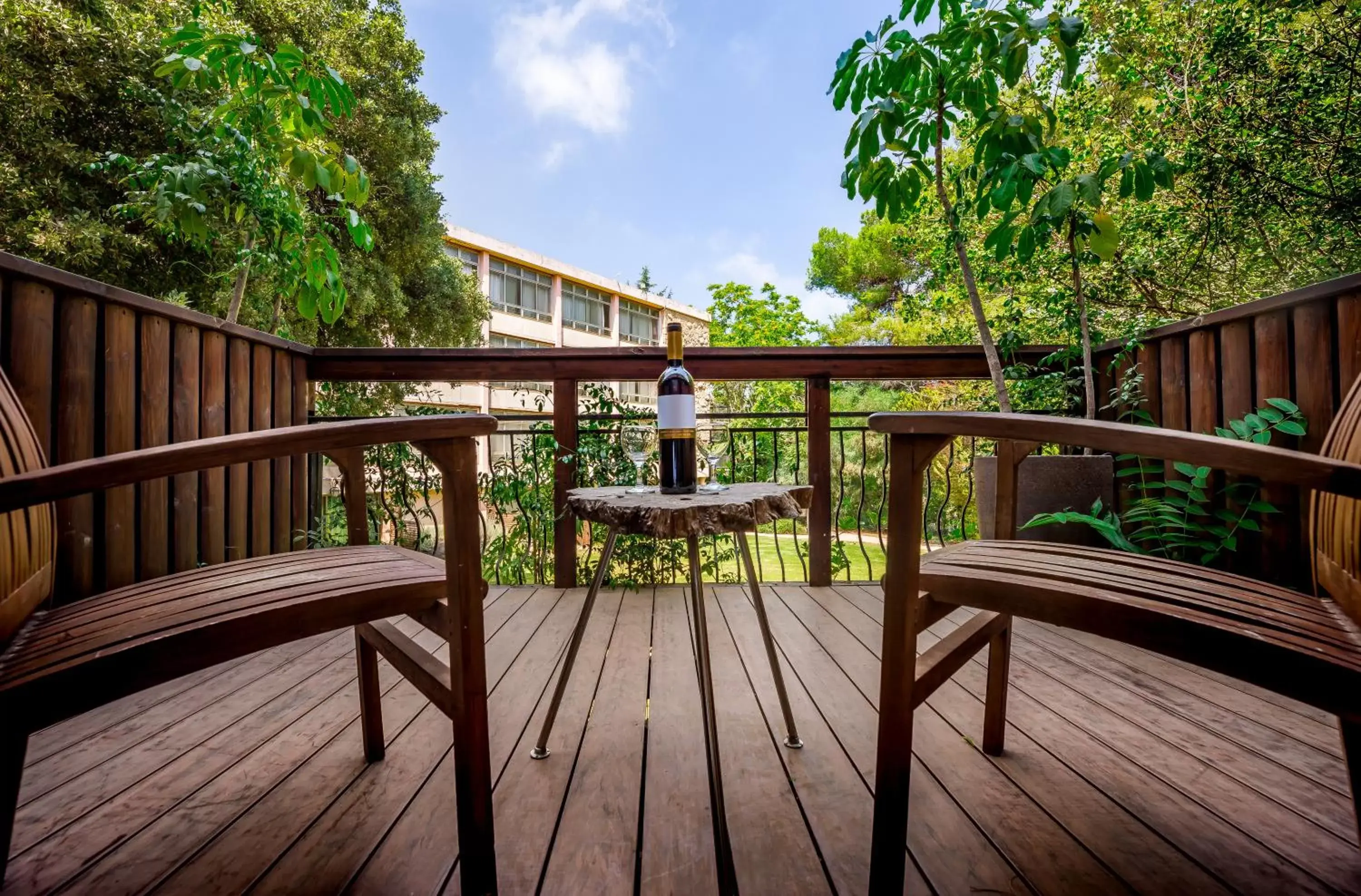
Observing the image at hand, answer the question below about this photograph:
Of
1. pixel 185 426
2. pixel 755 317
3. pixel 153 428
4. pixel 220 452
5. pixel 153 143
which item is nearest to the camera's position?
pixel 220 452

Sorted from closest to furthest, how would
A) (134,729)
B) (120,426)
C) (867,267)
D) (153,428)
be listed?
(134,729) < (120,426) < (153,428) < (867,267)

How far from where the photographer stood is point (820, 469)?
2555 millimetres

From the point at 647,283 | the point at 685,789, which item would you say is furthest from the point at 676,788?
the point at 647,283

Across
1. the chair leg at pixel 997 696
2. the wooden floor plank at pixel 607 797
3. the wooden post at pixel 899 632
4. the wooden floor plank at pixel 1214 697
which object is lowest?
the wooden floor plank at pixel 1214 697

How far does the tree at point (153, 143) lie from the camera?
4715mm

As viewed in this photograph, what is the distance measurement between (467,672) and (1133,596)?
0.88 m

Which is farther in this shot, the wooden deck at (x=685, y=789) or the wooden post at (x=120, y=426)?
the wooden post at (x=120, y=426)

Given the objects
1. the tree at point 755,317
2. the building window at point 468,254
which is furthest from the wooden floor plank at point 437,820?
the building window at point 468,254

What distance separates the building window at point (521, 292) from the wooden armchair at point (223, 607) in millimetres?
15567

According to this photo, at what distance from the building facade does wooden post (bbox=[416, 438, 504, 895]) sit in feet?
39.0

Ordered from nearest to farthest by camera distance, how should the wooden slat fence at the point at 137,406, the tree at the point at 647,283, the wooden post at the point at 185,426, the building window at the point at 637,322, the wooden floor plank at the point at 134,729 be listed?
1. the wooden floor plank at the point at 134,729
2. the wooden slat fence at the point at 137,406
3. the wooden post at the point at 185,426
4. the building window at the point at 637,322
5. the tree at the point at 647,283

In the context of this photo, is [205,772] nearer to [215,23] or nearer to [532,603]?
[532,603]

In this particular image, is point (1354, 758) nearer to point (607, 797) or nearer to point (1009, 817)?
point (1009, 817)

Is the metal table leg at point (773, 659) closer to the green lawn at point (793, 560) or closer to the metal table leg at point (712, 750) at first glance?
the metal table leg at point (712, 750)
